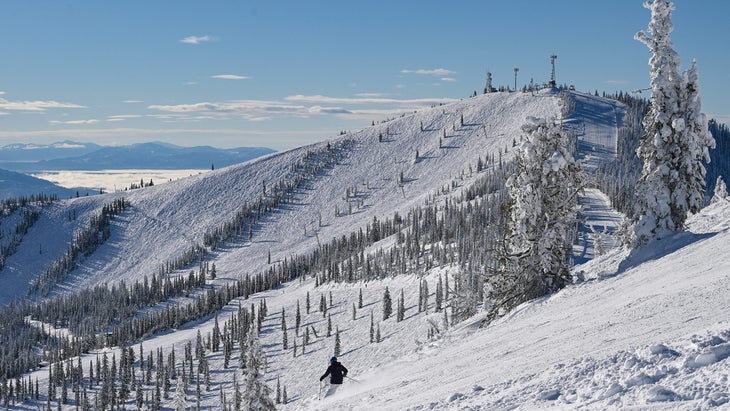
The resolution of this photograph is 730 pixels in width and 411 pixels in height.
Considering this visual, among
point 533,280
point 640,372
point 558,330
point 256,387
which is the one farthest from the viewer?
point 256,387

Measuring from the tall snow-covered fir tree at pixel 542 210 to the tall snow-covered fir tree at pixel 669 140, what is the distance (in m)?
4.47

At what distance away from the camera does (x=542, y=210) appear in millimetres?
34938

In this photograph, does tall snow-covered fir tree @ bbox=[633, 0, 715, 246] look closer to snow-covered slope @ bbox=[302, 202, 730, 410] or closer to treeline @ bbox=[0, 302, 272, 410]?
snow-covered slope @ bbox=[302, 202, 730, 410]

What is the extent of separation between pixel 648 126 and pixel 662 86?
2563 millimetres

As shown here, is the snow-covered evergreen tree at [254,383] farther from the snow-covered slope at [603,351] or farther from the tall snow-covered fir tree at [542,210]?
the tall snow-covered fir tree at [542,210]

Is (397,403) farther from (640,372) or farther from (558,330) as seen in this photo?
(640,372)

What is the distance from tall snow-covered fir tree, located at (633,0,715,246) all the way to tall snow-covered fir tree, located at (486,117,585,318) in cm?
447

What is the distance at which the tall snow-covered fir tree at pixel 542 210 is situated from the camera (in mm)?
34375

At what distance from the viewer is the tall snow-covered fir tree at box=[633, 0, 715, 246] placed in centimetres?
3472

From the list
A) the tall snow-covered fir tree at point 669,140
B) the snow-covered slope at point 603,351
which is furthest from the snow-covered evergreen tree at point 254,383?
the tall snow-covered fir tree at point 669,140

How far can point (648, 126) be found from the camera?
3694 cm

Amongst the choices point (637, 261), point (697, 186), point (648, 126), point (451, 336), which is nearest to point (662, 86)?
point (648, 126)

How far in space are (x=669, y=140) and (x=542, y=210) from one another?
358 inches

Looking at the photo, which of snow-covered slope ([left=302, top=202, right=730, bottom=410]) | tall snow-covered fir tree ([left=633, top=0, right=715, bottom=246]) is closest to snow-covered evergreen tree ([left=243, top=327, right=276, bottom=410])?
snow-covered slope ([left=302, top=202, right=730, bottom=410])
